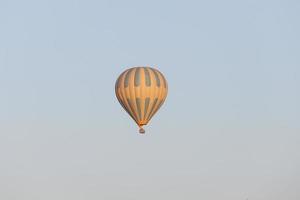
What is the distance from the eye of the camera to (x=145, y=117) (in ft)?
654

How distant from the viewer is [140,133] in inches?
7657

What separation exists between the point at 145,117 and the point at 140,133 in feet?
17.1
